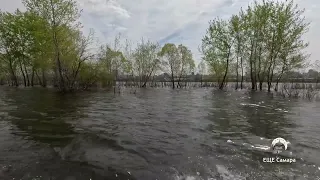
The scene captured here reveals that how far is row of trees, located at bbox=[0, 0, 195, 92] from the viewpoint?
27922mm

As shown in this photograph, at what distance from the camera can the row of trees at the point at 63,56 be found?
2792 centimetres

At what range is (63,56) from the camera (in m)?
29.6

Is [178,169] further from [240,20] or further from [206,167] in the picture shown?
[240,20]

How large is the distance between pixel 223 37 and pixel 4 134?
1589 inches

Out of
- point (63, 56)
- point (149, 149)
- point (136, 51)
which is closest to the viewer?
point (149, 149)

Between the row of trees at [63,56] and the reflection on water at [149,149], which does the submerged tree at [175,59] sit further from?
the reflection on water at [149,149]

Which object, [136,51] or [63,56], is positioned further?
[136,51]
